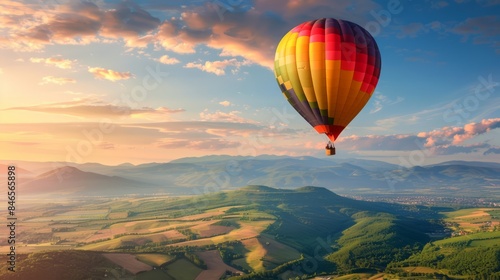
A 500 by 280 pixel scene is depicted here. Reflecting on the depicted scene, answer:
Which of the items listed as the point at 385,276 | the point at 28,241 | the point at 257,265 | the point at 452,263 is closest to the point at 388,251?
the point at 452,263

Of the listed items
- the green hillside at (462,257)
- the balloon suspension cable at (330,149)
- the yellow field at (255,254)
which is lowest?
the green hillside at (462,257)

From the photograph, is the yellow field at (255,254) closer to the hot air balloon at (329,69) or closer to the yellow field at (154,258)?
the yellow field at (154,258)

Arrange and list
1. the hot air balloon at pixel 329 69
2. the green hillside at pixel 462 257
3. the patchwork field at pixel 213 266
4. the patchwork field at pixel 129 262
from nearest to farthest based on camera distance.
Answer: the hot air balloon at pixel 329 69
the patchwork field at pixel 129 262
the patchwork field at pixel 213 266
the green hillside at pixel 462 257

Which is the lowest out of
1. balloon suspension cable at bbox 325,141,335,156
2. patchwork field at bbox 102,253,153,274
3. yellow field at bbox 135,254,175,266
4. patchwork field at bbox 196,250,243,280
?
patchwork field at bbox 196,250,243,280

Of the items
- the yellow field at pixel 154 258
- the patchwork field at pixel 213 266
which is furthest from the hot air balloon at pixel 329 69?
the yellow field at pixel 154 258

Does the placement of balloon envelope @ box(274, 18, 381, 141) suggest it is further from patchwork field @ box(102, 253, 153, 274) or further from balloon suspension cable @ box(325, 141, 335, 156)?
patchwork field @ box(102, 253, 153, 274)

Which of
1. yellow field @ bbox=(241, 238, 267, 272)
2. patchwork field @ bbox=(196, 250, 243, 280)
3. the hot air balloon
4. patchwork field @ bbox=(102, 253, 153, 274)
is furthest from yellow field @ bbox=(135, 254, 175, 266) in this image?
the hot air balloon

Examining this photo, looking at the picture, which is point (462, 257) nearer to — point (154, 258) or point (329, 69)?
point (154, 258)

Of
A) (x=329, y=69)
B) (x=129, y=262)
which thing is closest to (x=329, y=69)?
(x=329, y=69)

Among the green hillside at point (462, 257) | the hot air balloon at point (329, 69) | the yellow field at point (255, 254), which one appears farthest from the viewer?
the green hillside at point (462, 257)
